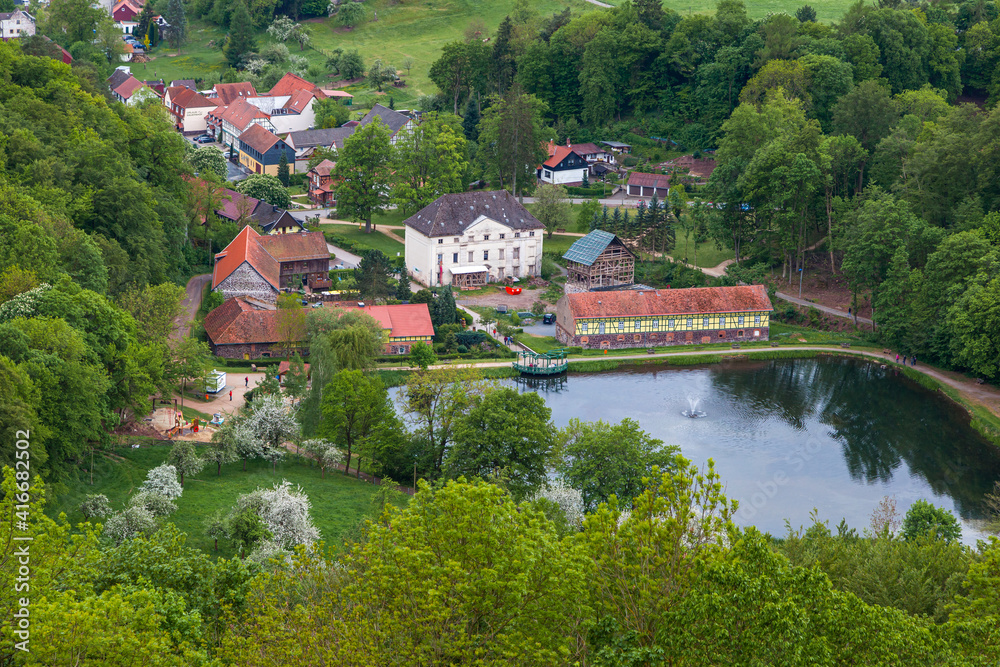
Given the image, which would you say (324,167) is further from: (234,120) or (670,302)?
(670,302)

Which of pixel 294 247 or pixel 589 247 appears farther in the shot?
pixel 589 247

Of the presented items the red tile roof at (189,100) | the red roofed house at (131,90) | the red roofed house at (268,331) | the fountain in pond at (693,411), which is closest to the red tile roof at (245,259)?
the red roofed house at (268,331)

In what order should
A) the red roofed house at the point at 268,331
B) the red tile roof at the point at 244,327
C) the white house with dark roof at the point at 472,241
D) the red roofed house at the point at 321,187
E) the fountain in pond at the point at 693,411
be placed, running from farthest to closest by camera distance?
the red roofed house at the point at 321,187
the white house with dark roof at the point at 472,241
the red roofed house at the point at 268,331
the red tile roof at the point at 244,327
the fountain in pond at the point at 693,411

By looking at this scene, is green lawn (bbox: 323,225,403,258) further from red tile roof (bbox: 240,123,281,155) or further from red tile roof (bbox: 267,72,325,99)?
red tile roof (bbox: 267,72,325,99)

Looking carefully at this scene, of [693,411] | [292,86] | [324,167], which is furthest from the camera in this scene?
[292,86]

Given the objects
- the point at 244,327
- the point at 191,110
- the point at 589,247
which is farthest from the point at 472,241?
the point at 191,110

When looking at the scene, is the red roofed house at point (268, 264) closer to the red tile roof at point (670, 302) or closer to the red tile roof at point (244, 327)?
the red tile roof at point (244, 327)
